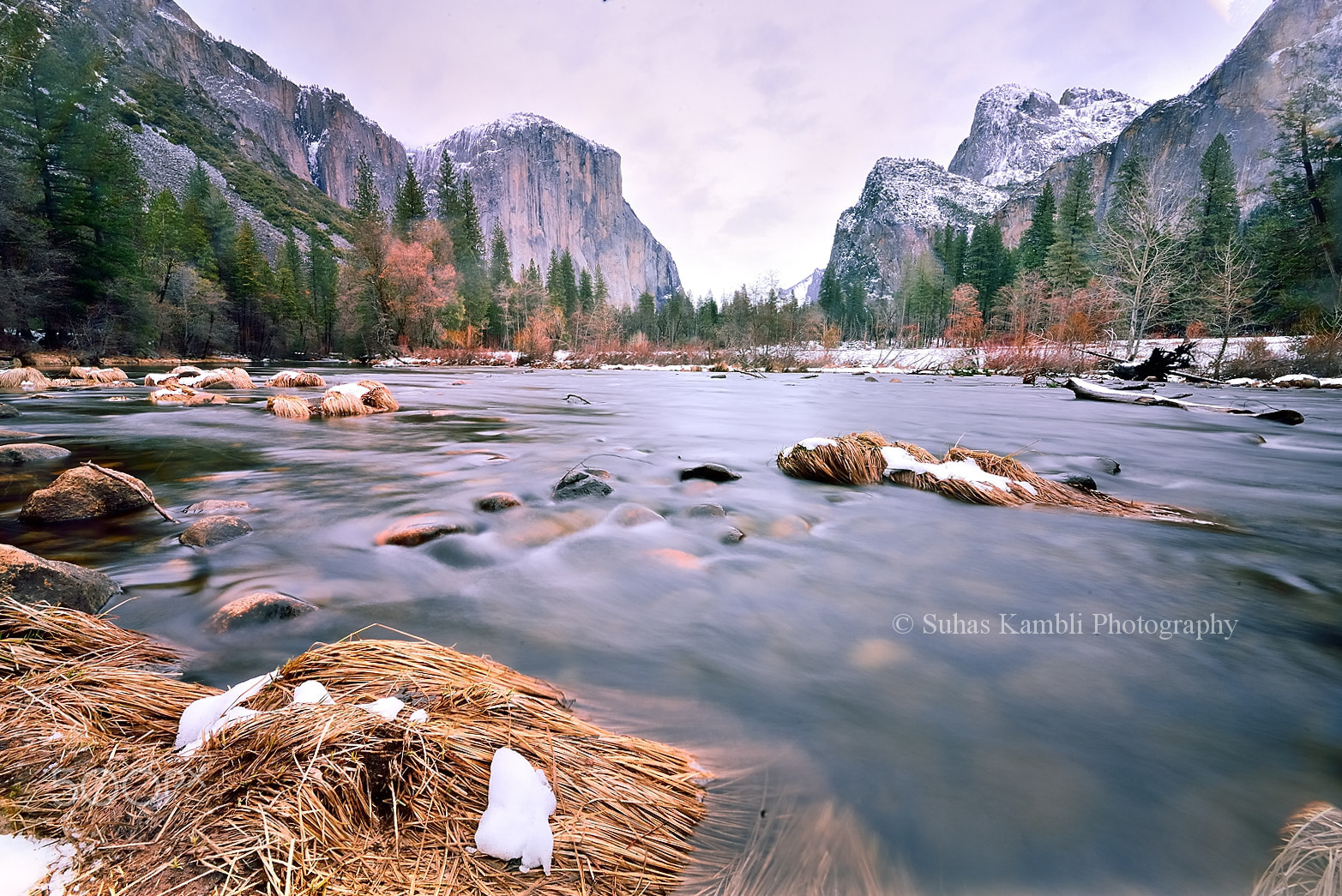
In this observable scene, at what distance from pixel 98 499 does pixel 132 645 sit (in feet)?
8.98

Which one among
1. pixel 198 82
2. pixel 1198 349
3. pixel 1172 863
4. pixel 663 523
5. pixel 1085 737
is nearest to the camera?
pixel 1172 863

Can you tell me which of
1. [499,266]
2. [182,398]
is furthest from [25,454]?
[499,266]

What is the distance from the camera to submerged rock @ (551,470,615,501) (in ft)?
15.3

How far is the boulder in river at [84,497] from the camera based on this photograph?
3623mm

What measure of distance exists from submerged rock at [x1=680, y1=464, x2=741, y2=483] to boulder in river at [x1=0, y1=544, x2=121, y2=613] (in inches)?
163

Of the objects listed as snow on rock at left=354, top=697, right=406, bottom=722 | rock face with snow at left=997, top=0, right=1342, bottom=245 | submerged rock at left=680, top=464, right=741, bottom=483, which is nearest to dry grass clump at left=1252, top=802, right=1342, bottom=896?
snow on rock at left=354, top=697, right=406, bottom=722

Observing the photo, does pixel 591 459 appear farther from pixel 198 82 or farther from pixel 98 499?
pixel 198 82

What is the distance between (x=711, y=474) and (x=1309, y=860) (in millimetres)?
4416

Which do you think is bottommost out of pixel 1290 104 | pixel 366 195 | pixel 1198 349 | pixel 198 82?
pixel 1198 349

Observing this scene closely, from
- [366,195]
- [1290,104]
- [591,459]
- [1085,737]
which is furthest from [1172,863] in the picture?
[366,195]

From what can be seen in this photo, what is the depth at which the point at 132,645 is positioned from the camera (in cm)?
203

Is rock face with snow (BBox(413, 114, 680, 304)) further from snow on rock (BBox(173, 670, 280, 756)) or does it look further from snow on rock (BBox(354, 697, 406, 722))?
snow on rock (BBox(354, 697, 406, 722))

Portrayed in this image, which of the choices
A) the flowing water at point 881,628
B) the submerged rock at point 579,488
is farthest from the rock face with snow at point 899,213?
the submerged rock at point 579,488

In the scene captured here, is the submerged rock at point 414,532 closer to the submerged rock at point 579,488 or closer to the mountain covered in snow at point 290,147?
the submerged rock at point 579,488
